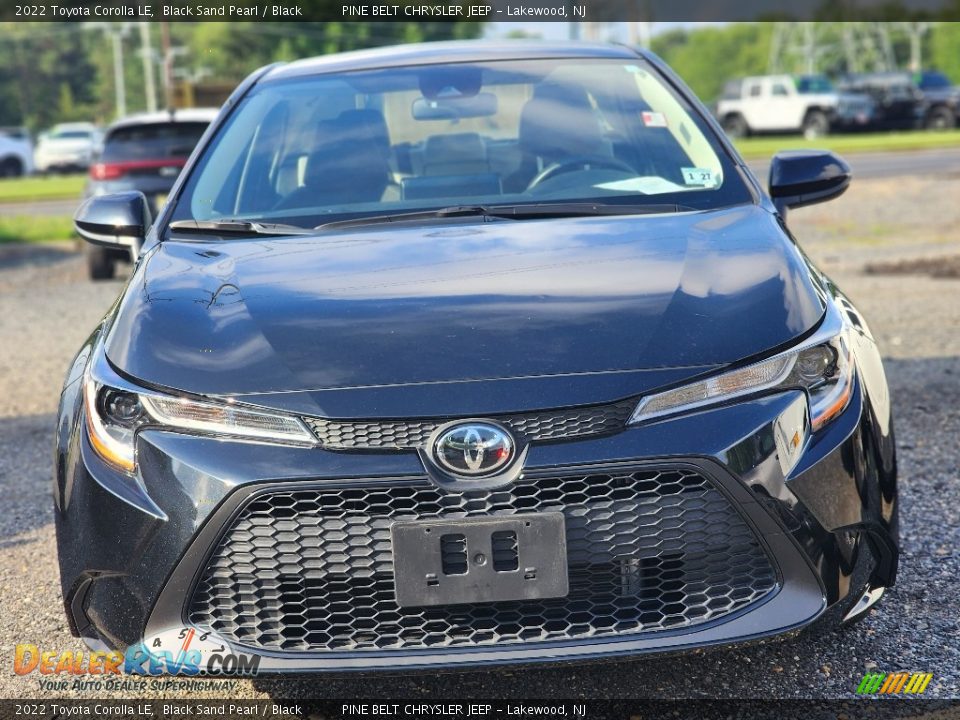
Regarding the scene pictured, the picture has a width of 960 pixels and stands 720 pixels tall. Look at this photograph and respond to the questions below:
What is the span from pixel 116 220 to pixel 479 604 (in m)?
1.85

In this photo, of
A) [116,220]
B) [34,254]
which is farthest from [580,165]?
[34,254]

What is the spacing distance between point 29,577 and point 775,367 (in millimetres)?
2305

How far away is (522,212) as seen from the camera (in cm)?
319

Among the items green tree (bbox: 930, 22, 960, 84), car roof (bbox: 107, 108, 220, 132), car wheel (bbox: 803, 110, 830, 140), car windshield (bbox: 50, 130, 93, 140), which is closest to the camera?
car roof (bbox: 107, 108, 220, 132)

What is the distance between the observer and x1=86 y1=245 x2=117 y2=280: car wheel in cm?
1056

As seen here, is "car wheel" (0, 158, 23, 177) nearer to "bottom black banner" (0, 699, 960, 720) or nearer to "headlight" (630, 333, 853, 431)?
"bottom black banner" (0, 699, 960, 720)

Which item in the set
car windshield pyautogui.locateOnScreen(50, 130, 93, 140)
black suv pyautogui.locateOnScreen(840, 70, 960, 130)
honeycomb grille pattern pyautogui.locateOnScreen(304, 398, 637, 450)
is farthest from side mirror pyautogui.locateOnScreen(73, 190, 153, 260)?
car windshield pyautogui.locateOnScreen(50, 130, 93, 140)

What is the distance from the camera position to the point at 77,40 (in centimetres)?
9312

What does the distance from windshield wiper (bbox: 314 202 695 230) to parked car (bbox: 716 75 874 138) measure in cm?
3380

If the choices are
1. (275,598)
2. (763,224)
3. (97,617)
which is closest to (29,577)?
(97,617)

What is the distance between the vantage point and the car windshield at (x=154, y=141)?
37.2ft

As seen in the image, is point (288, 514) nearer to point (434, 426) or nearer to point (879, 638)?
point (434, 426)

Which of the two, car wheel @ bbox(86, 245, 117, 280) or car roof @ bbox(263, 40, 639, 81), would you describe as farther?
car wheel @ bbox(86, 245, 117, 280)

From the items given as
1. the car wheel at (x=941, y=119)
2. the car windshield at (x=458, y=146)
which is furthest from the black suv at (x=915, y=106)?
the car windshield at (x=458, y=146)
